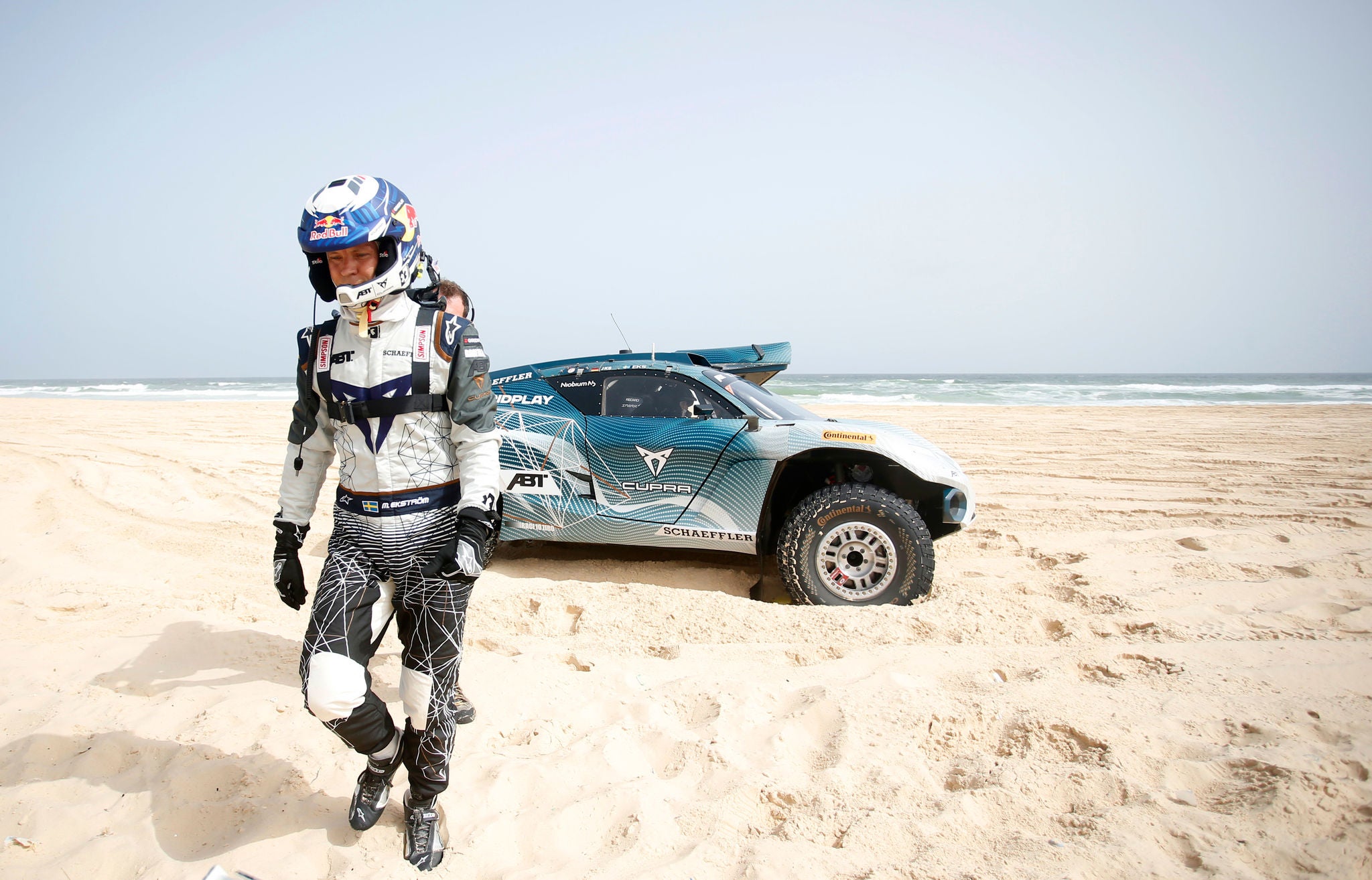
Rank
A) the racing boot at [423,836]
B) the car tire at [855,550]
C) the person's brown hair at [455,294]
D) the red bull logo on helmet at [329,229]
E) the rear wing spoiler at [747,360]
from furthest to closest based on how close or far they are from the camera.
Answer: the rear wing spoiler at [747,360]
the car tire at [855,550]
the person's brown hair at [455,294]
the racing boot at [423,836]
the red bull logo on helmet at [329,229]

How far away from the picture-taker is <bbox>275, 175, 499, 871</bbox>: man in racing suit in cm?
214

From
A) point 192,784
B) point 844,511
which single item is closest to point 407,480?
point 192,784

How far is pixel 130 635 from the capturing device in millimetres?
3658

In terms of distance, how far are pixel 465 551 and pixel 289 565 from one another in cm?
64

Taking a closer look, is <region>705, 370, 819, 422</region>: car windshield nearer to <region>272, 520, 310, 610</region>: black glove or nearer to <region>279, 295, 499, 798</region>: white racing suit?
<region>279, 295, 499, 798</region>: white racing suit

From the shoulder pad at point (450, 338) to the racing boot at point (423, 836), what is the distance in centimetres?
142

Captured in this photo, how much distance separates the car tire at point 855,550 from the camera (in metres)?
4.21

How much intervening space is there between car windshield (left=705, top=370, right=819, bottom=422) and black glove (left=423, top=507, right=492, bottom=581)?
8.86 feet

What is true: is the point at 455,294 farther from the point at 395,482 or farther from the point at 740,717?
the point at 740,717

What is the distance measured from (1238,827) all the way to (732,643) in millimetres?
2199

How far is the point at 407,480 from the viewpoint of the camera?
2.23 m

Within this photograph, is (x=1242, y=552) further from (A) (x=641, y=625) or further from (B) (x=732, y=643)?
(A) (x=641, y=625)

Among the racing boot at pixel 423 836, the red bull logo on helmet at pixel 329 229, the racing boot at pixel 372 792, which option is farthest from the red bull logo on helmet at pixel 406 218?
the racing boot at pixel 423 836

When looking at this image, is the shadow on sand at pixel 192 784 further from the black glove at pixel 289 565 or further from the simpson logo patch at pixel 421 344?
the simpson logo patch at pixel 421 344
